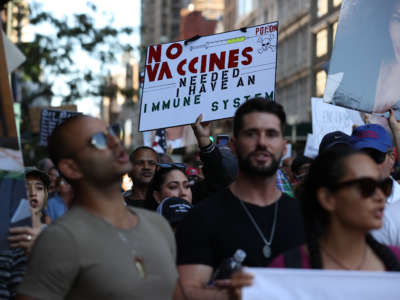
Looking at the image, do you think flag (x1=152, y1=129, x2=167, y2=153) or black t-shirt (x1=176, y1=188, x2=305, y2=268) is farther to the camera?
flag (x1=152, y1=129, x2=167, y2=153)

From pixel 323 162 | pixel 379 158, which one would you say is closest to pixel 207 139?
pixel 379 158

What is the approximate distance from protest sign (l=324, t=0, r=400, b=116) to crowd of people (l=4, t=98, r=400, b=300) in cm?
174

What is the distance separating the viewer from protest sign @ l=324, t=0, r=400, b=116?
5.80 metres

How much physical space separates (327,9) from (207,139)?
36440 mm

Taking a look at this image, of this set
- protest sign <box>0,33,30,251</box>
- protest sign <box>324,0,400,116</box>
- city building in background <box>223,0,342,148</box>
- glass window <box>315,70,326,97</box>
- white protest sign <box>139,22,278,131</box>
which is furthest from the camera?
glass window <box>315,70,326,97</box>

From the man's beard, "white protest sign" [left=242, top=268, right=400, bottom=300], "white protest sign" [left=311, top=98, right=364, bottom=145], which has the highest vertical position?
"white protest sign" [left=311, top=98, right=364, bottom=145]

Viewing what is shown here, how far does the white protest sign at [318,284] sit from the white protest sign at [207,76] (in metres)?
3.09

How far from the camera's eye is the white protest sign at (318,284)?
130 inches

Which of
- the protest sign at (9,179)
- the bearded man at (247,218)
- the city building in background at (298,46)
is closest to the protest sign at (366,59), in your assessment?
the bearded man at (247,218)

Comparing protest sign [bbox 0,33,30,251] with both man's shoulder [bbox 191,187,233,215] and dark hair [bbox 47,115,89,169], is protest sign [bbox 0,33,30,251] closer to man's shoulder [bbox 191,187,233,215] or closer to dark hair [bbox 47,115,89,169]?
dark hair [bbox 47,115,89,169]

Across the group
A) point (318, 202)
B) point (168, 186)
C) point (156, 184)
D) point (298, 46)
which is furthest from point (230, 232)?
point (298, 46)

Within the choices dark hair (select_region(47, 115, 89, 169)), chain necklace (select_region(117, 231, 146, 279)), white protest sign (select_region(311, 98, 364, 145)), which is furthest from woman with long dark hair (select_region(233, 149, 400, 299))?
white protest sign (select_region(311, 98, 364, 145))

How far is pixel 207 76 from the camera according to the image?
6590mm

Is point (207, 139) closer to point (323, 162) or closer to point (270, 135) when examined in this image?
point (270, 135)
